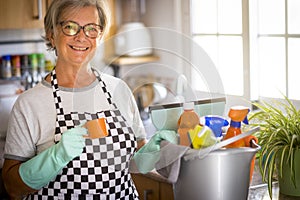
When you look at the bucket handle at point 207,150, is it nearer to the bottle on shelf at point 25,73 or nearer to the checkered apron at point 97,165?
the checkered apron at point 97,165

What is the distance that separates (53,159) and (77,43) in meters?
0.35

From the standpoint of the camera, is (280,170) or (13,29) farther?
(13,29)

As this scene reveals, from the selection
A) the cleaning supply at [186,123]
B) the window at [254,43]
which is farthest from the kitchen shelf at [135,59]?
the cleaning supply at [186,123]

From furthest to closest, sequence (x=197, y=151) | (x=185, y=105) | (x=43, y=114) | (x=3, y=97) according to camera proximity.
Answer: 1. (x=3, y=97)
2. (x=43, y=114)
3. (x=185, y=105)
4. (x=197, y=151)

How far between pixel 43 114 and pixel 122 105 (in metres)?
0.24

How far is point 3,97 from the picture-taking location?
10.0 ft

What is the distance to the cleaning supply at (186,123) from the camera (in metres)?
1.43

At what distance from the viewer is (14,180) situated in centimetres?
162

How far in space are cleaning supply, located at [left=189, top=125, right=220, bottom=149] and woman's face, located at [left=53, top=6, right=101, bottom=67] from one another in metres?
0.46

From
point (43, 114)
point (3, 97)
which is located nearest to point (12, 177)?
point (43, 114)

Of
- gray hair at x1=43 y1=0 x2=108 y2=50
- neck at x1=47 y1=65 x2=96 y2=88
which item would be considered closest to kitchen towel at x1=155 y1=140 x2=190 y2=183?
neck at x1=47 y1=65 x2=96 y2=88

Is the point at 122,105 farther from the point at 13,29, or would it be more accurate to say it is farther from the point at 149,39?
the point at 13,29

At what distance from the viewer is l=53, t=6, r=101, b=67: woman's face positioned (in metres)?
A: 1.66

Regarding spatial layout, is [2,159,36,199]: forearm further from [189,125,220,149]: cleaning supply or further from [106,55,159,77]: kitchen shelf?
[106,55,159,77]: kitchen shelf
